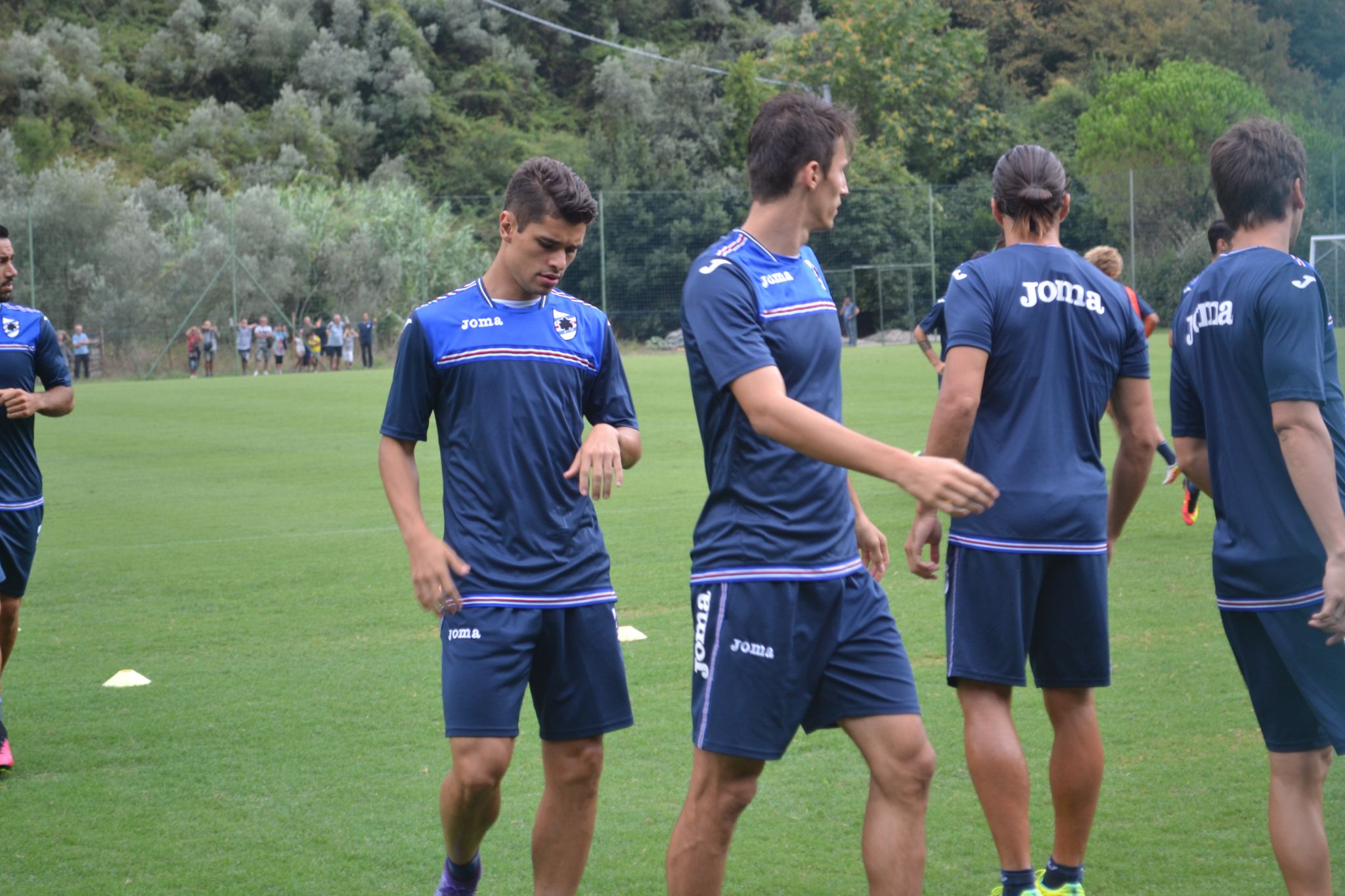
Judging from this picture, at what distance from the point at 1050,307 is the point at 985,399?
0.33 metres

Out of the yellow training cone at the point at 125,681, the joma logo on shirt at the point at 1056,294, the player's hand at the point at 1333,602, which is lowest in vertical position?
the yellow training cone at the point at 125,681

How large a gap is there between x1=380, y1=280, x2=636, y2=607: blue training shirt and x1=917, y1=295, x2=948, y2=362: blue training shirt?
1.06 m

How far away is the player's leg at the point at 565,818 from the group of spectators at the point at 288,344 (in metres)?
35.8

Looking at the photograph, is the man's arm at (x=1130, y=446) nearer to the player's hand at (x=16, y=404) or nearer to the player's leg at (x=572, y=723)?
the player's leg at (x=572, y=723)

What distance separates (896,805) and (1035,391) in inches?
53.0

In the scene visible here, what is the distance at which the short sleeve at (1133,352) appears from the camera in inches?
168

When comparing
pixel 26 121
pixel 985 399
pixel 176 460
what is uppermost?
pixel 26 121

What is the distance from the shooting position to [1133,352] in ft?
14.1

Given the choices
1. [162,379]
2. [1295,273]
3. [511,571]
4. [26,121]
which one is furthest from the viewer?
[26,121]

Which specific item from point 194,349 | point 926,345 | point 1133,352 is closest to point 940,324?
point 1133,352

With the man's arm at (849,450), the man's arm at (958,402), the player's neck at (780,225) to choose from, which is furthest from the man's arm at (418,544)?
Answer: the man's arm at (958,402)

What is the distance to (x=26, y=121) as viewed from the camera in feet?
181

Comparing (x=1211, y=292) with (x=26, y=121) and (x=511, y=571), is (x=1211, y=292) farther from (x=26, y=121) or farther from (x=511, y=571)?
(x=26, y=121)

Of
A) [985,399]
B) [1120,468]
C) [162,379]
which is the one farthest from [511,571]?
[162,379]
